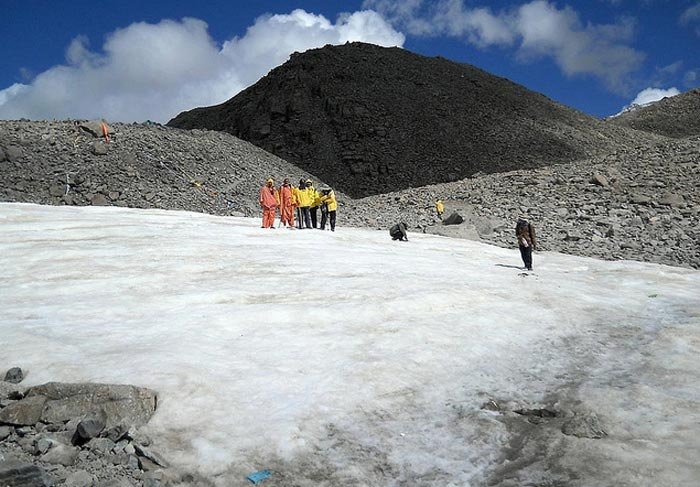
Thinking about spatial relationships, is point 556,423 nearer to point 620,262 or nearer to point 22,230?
point 620,262

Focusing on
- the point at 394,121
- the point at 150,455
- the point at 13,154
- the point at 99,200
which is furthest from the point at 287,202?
the point at 394,121

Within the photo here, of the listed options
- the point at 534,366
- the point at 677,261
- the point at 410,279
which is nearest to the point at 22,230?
the point at 410,279

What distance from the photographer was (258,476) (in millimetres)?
4691

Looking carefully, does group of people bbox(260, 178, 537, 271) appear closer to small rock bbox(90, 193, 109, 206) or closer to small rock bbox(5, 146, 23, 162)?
small rock bbox(90, 193, 109, 206)

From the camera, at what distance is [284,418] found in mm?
5574

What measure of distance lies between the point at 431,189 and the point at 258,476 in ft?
103

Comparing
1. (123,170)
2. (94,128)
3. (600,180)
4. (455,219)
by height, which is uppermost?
(94,128)

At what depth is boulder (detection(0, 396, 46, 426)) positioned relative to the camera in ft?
17.0

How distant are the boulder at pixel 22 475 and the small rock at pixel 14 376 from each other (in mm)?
1774

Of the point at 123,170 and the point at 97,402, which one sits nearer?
the point at 97,402

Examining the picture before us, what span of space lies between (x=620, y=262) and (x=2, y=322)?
54.9 ft

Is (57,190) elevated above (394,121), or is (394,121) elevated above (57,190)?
(394,121)

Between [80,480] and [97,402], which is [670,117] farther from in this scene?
[80,480]

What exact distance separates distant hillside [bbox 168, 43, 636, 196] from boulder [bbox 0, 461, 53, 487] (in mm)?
44620
